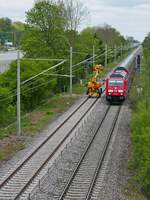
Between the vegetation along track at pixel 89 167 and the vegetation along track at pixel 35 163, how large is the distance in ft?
6.60

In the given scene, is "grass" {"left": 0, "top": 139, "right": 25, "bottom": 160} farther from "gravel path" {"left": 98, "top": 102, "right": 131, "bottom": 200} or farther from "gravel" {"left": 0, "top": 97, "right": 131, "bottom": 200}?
"gravel path" {"left": 98, "top": 102, "right": 131, "bottom": 200}

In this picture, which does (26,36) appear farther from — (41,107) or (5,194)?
(5,194)

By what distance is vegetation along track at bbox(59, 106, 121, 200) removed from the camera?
2184 centimetres

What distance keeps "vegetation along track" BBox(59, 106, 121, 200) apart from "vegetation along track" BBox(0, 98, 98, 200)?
201 cm

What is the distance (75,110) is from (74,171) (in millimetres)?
20863

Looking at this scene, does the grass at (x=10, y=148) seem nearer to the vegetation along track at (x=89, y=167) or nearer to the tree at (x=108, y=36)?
the vegetation along track at (x=89, y=167)

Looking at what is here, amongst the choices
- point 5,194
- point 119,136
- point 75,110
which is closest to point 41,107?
point 75,110

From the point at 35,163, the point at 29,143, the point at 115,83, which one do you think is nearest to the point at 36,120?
the point at 29,143

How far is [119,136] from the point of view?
3447 cm

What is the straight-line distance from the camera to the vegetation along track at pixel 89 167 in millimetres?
21844

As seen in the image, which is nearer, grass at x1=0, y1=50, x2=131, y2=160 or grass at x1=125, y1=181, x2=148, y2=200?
grass at x1=125, y1=181, x2=148, y2=200

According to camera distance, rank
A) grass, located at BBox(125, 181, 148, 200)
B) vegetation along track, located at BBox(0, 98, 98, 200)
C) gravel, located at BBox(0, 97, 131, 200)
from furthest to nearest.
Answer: gravel, located at BBox(0, 97, 131, 200), vegetation along track, located at BBox(0, 98, 98, 200), grass, located at BBox(125, 181, 148, 200)

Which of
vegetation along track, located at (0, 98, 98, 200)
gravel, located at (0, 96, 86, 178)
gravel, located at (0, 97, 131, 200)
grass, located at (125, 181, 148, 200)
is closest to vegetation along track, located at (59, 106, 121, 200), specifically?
gravel, located at (0, 97, 131, 200)

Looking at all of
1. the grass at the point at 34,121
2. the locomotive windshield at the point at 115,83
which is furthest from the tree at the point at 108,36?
the locomotive windshield at the point at 115,83
